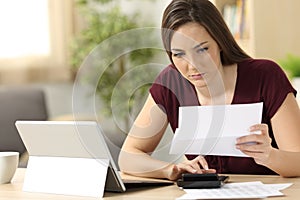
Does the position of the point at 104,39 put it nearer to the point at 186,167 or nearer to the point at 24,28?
the point at 24,28

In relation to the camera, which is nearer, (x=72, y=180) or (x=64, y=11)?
(x=72, y=180)

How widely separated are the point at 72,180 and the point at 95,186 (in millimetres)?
74

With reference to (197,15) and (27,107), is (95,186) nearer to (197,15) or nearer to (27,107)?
(197,15)

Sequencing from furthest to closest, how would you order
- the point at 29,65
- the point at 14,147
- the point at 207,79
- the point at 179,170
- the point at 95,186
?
1. the point at 29,65
2. the point at 14,147
3. the point at 207,79
4. the point at 179,170
5. the point at 95,186

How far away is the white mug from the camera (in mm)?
1789

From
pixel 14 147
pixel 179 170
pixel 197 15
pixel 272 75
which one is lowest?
pixel 14 147

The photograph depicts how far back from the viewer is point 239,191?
1.49m

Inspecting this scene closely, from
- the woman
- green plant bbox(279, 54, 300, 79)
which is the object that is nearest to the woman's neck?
the woman

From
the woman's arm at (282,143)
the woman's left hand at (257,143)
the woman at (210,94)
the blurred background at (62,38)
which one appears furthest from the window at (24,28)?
the woman's left hand at (257,143)

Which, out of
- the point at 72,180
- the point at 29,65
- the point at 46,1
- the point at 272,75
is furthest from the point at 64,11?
the point at 72,180

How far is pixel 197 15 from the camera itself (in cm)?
181

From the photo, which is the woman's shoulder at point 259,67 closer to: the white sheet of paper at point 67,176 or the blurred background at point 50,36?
the white sheet of paper at point 67,176

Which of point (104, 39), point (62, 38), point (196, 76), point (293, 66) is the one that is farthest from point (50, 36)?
point (196, 76)

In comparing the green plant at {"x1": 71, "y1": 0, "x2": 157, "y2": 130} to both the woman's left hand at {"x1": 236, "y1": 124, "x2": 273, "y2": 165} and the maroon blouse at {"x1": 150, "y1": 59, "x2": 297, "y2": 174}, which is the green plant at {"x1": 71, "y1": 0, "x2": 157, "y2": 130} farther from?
the woman's left hand at {"x1": 236, "y1": 124, "x2": 273, "y2": 165}
